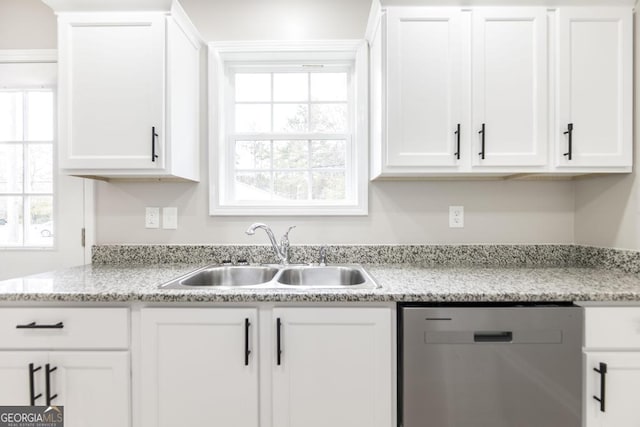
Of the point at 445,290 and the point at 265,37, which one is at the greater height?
the point at 265,37

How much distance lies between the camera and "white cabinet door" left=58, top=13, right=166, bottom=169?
153 centimetres

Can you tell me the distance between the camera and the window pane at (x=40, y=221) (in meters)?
1.88

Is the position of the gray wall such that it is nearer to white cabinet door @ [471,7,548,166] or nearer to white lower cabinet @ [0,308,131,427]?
white cabinet door @ [471,7,548,166]

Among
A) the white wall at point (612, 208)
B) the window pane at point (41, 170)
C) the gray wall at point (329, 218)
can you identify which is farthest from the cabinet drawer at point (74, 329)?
the white wall at point (612, 208)

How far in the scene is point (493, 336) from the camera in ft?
3.87

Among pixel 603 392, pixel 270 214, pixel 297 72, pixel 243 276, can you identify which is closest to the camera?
pixel 603 392

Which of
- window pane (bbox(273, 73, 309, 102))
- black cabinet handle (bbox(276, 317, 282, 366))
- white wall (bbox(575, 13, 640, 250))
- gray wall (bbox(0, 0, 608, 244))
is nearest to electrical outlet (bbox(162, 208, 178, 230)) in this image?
gray wall (bbox(0, 0, 608, 244))

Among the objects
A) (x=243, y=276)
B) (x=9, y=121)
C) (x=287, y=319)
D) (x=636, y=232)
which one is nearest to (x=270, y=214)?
(x=243, y=276)

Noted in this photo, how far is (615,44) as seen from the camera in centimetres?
153

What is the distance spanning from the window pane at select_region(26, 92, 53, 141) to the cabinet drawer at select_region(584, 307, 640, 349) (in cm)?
287

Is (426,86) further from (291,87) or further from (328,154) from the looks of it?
(291,87)

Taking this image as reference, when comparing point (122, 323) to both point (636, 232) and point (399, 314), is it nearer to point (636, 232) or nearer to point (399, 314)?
point (399, 314)

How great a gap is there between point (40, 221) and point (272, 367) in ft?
5.68

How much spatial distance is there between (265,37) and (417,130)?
1.12m
